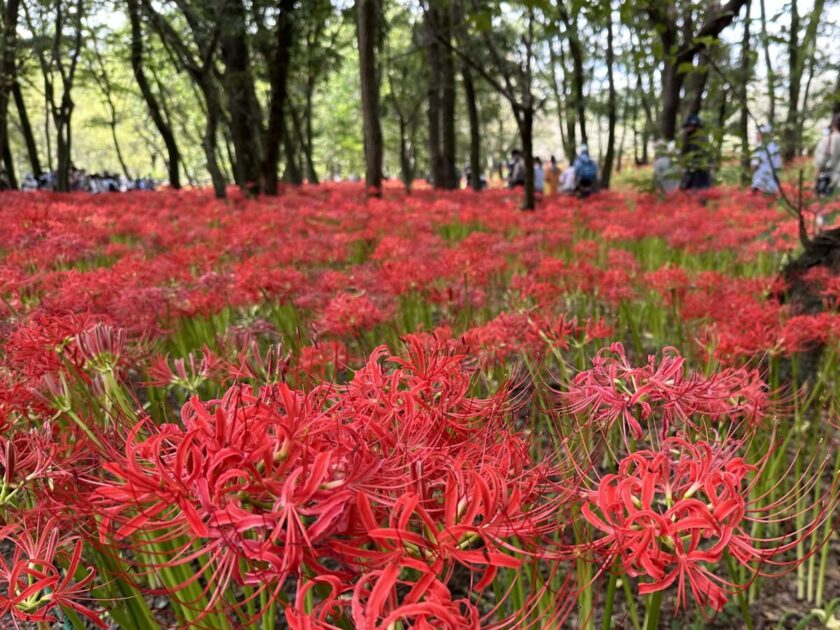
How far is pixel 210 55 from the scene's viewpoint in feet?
28.8

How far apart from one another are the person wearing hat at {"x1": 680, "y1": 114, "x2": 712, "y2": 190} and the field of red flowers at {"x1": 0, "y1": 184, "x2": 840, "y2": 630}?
1082mm

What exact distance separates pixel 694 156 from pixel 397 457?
4474 millimetres

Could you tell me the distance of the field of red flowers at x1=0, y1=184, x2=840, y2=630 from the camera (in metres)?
0.65

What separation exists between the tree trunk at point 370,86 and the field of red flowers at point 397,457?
5729mm

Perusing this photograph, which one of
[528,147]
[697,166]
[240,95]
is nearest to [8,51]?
[240,95]

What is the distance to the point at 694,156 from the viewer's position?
14.6 feet

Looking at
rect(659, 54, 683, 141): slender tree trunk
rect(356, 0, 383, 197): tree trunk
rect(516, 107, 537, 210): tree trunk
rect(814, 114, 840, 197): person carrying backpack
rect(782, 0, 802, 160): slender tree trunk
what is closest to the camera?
rect(782, 0, 802, 160): slender tree trunk

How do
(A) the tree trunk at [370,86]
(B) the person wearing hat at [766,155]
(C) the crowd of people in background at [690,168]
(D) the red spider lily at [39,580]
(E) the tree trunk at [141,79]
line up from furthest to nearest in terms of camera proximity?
(E) the tree trunk at [141,79] < (A) the tree trunk at [370,86] < (C) the crowd of people in background at [690,168] < (B) the person wearing hat at [766,155] < (D) the red spider lily at [39,580]

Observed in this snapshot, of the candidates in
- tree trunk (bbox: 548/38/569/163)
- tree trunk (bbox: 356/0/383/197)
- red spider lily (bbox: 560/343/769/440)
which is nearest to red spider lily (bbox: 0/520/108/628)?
red spider lily (bbox: 560/343/769/440)

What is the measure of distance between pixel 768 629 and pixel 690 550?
5.17 ft

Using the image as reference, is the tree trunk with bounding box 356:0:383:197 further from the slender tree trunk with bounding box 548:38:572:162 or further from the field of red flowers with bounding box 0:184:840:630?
the slender tree trunk with bounding box 548:38:572:162

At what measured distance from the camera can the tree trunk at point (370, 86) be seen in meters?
8.38

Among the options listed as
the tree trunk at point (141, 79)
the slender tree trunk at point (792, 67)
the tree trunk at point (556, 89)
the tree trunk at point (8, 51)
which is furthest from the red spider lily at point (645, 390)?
the tree trunk at point (556, 89)

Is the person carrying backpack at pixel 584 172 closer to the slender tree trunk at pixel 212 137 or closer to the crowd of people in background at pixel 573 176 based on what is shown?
the crowd of people in background at pixel 573 176
